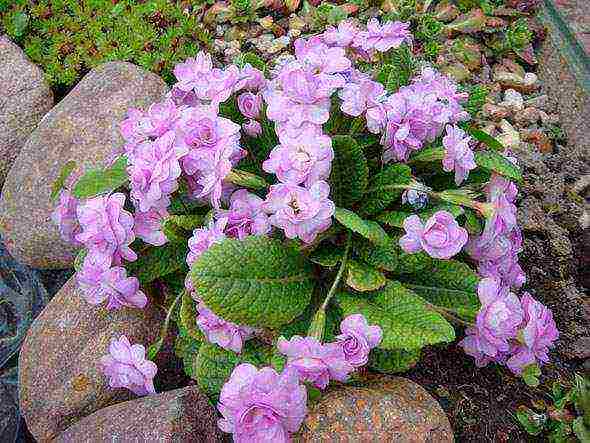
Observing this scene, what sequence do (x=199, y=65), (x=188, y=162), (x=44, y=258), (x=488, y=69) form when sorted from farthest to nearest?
(x=488, y=69) < (x=44, y=258) < (x=199, y=65) < (x=188, y=162)

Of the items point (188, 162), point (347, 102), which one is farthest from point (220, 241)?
point (347, 102)

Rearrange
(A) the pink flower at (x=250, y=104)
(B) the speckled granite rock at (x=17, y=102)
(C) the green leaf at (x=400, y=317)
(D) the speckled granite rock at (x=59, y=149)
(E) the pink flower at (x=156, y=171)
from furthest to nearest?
(B) the speckled granite rock at (x=17, y=102) < (D) the speckled granite rock at (x=59, y=149) < (A) the pink flower at (x=250, y=104) < (E) the pink flower at (x=156, y=171) < (C) the green leaf at (x=400, y=317)

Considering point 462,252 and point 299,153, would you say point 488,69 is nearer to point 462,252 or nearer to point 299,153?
point 462,252

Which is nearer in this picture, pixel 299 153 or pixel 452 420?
pixel 299 153

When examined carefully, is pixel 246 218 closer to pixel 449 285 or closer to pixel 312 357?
pixel 312 357

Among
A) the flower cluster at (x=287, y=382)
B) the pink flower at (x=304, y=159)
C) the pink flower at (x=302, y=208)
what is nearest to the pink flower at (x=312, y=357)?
the flower cluster at (x=287, y=382)

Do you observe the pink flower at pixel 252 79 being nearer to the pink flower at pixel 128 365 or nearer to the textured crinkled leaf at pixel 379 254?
the textured crinkled leaf at pixel 379 254
